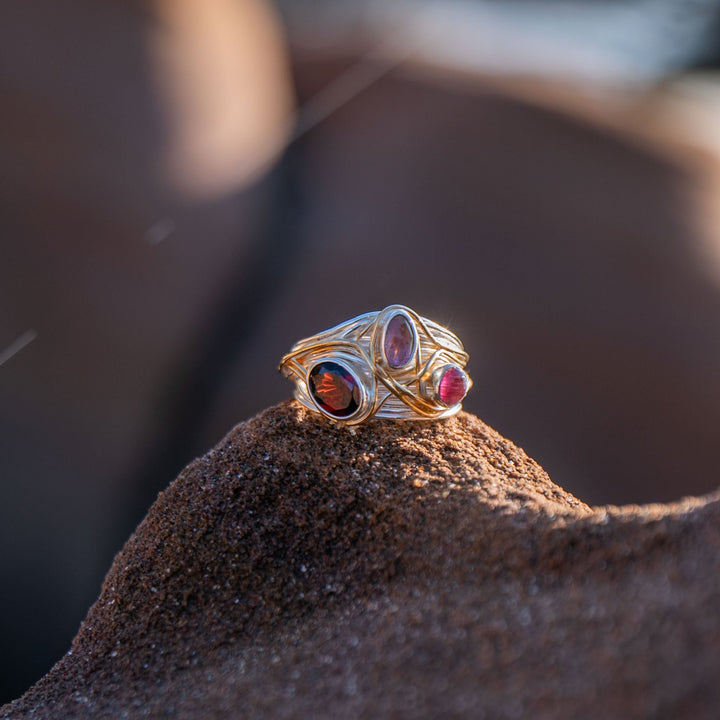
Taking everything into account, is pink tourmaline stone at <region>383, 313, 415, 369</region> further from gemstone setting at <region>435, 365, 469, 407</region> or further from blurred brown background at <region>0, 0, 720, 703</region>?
blurred brown background at <region>0, 0, 720, 703</region>

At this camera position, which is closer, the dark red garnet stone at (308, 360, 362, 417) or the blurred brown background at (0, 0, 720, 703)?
the dark red garnet stone at (308, 360, 362, 417)

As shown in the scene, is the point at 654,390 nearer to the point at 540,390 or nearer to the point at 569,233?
the point at 540,390

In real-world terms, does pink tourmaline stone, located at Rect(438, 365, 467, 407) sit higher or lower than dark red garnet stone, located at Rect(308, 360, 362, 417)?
lower

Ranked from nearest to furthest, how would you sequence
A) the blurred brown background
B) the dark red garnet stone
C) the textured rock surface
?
the textured rock surface → the dark red garnet stone → the blurred brown background

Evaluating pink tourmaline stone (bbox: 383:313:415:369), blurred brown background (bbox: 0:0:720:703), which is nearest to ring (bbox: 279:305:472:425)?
pink tourmaline stone (bbox: 383:313:415:369)

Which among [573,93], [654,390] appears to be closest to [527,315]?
[654,390]

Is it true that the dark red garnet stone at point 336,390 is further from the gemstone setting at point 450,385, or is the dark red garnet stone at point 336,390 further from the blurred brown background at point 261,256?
the blurred brown background at point 261,256

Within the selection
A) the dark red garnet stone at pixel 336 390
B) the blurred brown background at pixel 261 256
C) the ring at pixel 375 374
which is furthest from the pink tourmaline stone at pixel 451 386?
the blurred brown background at pixel 261 256
